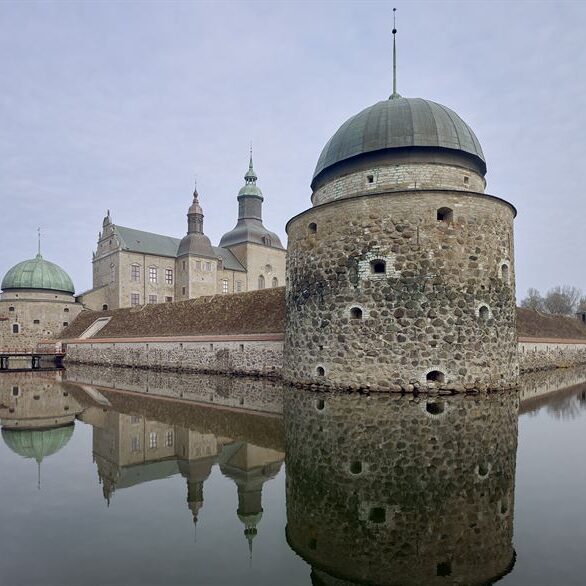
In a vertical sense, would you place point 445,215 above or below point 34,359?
above

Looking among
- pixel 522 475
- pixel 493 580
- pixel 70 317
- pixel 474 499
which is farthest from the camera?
pixel 70 317

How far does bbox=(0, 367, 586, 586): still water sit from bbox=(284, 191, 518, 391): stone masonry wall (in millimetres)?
2432

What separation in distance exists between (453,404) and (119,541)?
833 cm

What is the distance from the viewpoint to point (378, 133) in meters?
14.8

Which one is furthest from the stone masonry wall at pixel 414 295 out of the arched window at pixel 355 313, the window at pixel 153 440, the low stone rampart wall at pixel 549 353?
the low stone rampart wall at pixel 549 353

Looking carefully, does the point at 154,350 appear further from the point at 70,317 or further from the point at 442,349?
the point at 70,317

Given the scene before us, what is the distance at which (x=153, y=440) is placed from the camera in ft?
25.1

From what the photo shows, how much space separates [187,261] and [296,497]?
126ft

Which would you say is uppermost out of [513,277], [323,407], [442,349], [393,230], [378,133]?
[378,133]

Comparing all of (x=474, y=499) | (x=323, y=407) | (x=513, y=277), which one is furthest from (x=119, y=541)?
(x=513, y=277)

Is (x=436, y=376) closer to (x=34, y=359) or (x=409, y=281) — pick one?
(x=409, y=281)

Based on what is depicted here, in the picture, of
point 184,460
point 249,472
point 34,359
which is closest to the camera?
point 249,472

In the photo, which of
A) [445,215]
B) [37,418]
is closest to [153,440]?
[37,418]

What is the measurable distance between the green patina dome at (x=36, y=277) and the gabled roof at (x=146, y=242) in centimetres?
568
